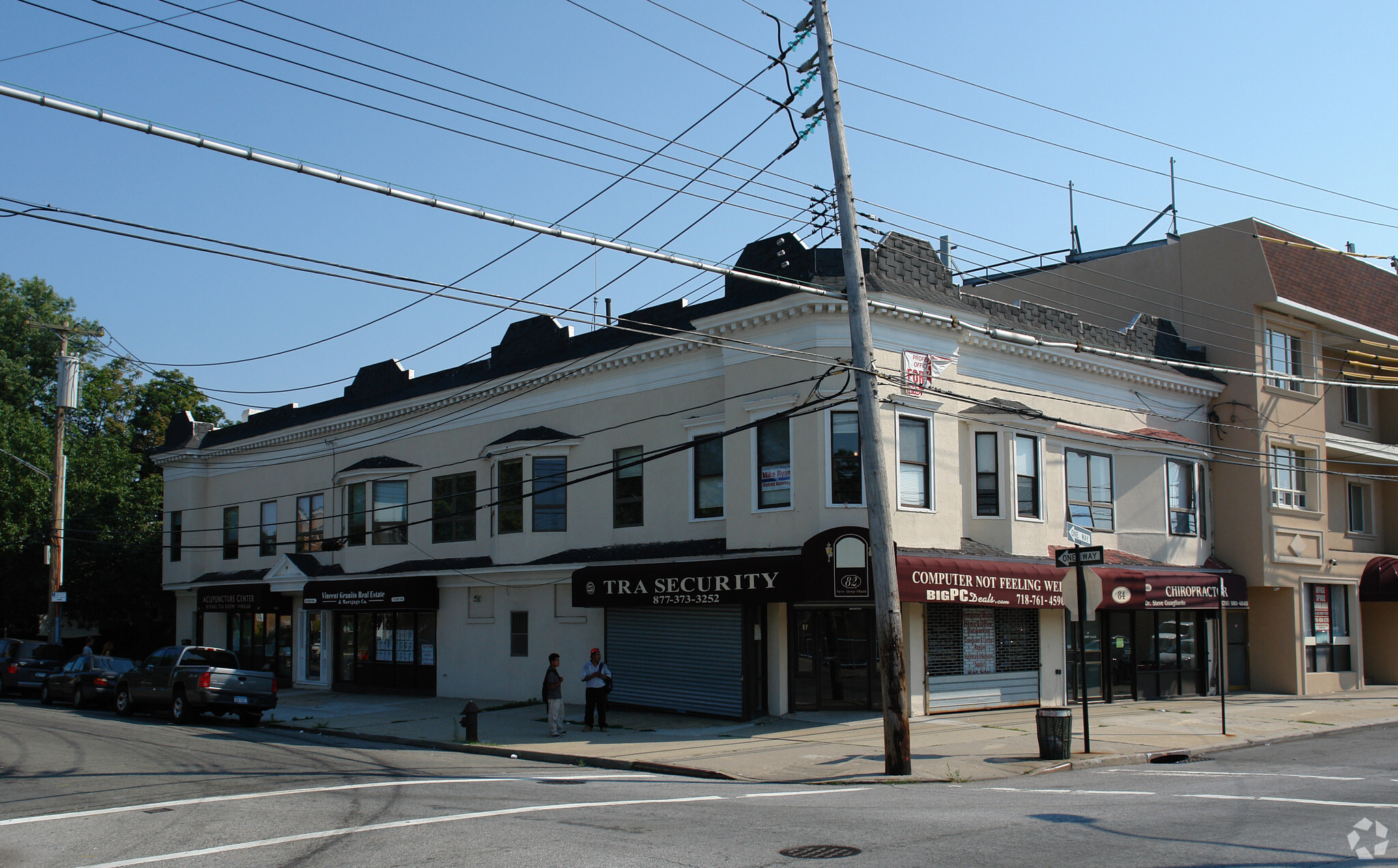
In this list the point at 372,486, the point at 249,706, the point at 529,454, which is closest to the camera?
the point at 249,706

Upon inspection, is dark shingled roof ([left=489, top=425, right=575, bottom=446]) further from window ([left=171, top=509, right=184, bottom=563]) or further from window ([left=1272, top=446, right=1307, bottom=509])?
window ([left=171, top=509, right=184, bottom=563])

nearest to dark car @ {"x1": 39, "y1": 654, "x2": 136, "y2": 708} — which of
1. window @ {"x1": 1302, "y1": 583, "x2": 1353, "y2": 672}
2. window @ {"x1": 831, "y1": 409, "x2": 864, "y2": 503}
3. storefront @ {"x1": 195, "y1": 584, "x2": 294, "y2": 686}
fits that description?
storefront @ {"x1": 195, "y1": 584, "x2": 294, "y2": 686}

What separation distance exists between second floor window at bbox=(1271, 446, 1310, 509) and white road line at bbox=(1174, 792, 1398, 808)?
18.3 m

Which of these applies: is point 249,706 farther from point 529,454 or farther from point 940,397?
point 940,397

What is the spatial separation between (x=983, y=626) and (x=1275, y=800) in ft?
35.6

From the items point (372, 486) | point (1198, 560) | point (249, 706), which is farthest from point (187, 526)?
point (1198, 560)

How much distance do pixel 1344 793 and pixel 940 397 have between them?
11451 mm

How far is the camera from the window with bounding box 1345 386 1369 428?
107 ft

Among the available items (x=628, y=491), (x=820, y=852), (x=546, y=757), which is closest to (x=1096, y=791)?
(x=820, y=852)

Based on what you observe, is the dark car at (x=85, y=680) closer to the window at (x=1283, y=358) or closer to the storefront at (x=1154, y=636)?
the storefront at (x=1154, y=636)

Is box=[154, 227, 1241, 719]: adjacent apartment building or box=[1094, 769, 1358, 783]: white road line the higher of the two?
box=[154, 227, 1241, 719]: adjacent apartment building

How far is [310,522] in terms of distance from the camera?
3441cm

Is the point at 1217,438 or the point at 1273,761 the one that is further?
the point at 1217,438

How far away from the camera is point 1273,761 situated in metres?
16.2
